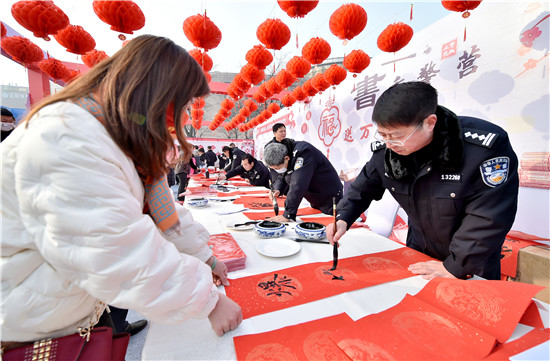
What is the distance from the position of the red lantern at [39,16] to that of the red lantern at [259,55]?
7.96ft

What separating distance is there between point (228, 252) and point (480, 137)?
1.46 metres

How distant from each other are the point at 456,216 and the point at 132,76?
5.31 ft

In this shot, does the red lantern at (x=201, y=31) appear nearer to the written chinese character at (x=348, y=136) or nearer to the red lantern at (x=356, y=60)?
the red lantern at (x=356, y=60)

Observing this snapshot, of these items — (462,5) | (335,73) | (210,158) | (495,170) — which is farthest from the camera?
(210,158)

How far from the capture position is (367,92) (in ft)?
14.0

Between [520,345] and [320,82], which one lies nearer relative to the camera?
[520,345]

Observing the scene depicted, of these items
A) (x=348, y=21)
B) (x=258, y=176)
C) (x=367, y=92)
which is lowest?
(x=258, y=176)

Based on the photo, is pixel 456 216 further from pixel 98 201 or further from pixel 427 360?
pixel 98 201

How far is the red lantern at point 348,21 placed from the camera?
2625 millimetres

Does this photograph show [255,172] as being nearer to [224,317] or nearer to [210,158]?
[224,317]

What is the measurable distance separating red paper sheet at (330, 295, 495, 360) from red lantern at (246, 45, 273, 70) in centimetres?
399

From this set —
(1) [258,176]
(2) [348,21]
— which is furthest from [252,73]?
(2) [348,21]

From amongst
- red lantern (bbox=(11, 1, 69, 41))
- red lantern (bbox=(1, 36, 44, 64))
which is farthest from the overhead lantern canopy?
red lantern (bbox=(1, 36, 44, 64))

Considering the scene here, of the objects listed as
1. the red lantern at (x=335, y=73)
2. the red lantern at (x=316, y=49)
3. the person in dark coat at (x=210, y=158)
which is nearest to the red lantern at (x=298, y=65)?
the red lantern at (x=335, y=73)
